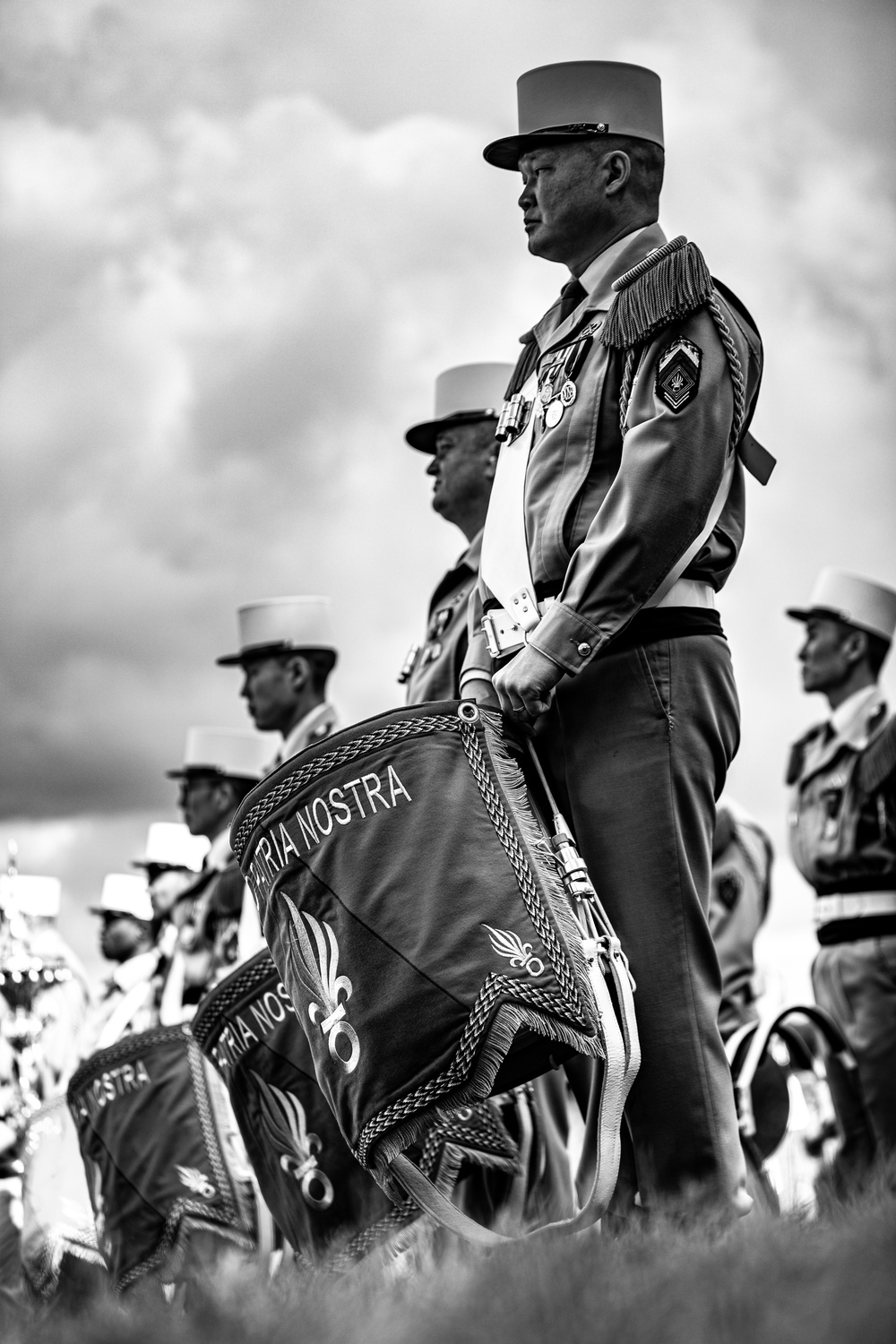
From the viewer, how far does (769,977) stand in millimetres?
7848

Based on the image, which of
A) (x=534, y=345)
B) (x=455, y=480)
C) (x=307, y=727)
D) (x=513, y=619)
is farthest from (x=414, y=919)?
(x=307, y=727)

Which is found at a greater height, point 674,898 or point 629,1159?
point 674,898

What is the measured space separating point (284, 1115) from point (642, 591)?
1.82 m

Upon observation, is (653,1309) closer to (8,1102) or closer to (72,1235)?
(72,1235)

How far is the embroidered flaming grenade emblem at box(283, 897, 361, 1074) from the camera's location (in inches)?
121

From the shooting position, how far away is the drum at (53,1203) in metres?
→ 5.96

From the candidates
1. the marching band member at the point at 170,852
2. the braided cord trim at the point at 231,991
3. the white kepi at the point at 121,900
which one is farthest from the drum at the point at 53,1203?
the white kepi at the point at 121,900

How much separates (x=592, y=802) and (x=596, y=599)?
0.37 meters

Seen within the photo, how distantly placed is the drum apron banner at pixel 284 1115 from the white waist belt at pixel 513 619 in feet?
3.90

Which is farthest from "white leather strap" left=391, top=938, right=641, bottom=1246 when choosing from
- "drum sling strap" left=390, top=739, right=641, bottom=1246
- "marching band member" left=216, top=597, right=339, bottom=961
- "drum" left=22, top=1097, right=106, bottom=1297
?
"marching band member" left=216, top=597, right=339, bottom=961

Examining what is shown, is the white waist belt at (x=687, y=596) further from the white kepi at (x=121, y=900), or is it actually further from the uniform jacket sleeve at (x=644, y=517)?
the white kepi at (x=121, y=900)

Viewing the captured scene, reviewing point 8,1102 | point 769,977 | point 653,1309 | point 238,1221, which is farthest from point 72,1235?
point 8,1102

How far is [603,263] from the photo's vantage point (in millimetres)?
3703

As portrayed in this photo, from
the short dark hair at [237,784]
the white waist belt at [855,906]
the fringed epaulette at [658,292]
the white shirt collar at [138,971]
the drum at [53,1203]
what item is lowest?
the drum at [53,1203]
